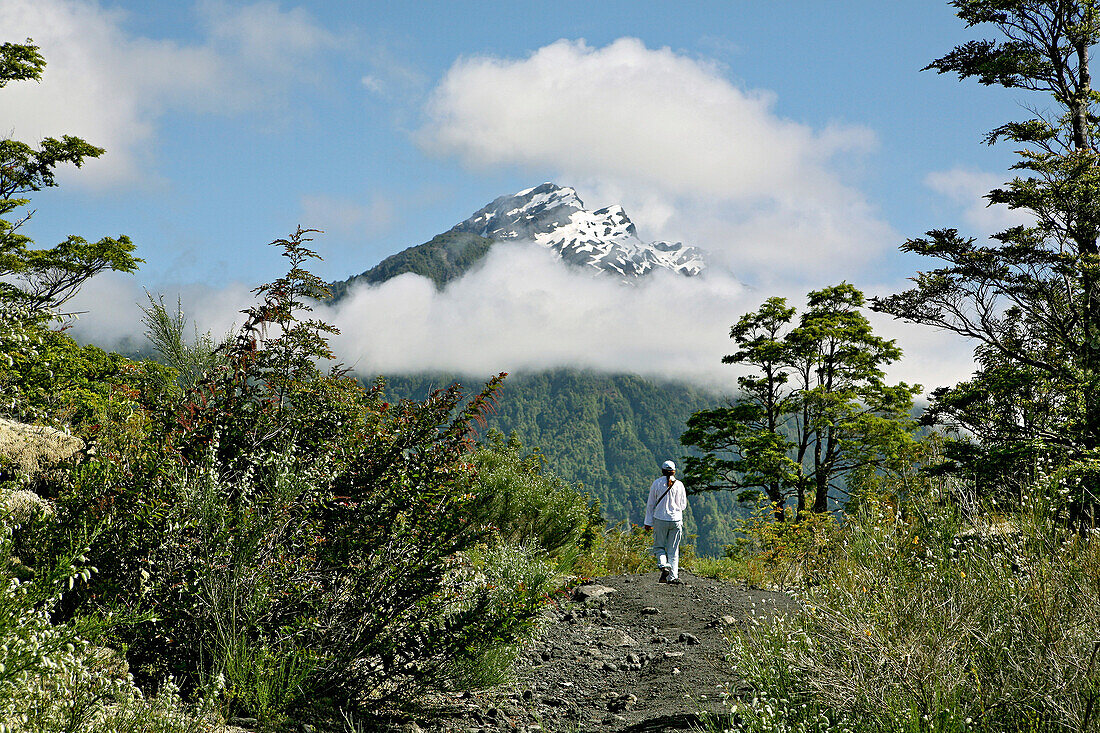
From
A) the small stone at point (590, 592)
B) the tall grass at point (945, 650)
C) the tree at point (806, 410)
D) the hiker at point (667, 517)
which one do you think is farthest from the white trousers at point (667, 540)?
the tree at point (806, 410)

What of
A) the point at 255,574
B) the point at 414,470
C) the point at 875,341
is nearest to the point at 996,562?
the point at 414,470

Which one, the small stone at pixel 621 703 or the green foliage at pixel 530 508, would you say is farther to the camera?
the green foliage at pixel 530 508

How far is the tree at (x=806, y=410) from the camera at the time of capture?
2211 cm

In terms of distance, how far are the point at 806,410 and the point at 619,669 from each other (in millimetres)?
20318

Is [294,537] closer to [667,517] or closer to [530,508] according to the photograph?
[530,508]

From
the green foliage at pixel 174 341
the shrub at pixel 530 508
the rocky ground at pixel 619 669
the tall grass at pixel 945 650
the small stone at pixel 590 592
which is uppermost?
the green foliage at pixel 174 341

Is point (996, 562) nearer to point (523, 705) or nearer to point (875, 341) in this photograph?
point (523, 705)

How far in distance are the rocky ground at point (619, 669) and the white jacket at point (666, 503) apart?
53.2 inches

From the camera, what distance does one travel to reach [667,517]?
9492 mm

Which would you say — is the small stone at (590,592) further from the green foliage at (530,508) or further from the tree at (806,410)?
the tree at (806,410)

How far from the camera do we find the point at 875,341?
77.0 ft

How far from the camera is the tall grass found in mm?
2678

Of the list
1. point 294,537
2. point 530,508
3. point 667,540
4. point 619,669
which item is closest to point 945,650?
point 619,669

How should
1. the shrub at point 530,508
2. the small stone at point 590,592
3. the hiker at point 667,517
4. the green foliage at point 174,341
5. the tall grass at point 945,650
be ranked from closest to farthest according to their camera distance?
the tall grass at point 945,650, the green foliage at point 174,341, the small stone at point 590,592, the shrub at point 530,508, the hiker at point 667,517
